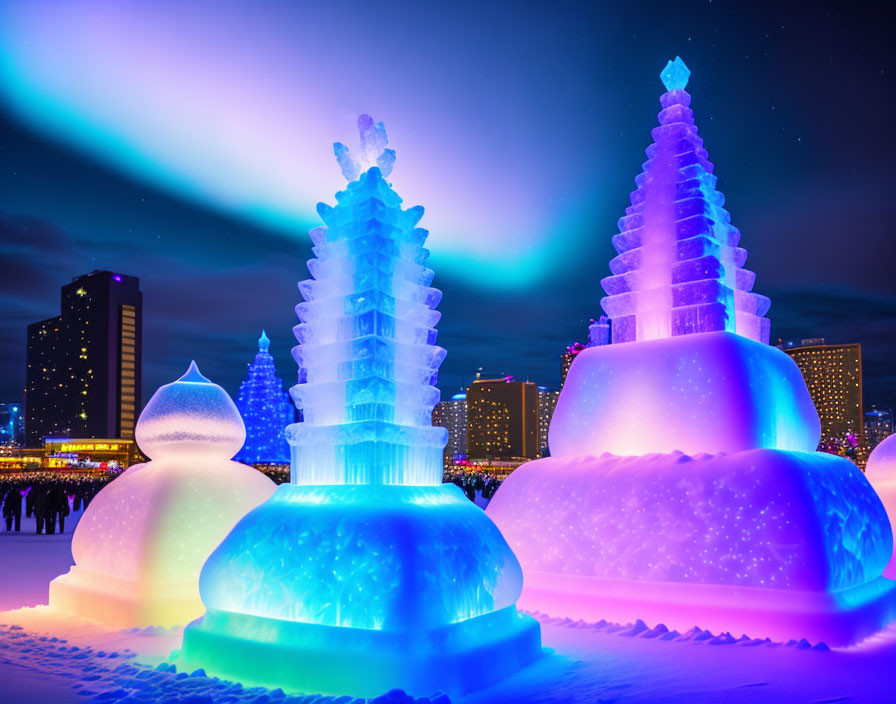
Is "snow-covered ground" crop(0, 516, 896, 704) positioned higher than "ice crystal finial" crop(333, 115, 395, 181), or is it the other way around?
"ice crystal finial" crop(333, 115, 395, 181)

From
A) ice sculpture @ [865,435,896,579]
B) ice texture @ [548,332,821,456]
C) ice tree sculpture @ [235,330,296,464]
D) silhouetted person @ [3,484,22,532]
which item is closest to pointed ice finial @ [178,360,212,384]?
ice texture @ [548,332,821,456]

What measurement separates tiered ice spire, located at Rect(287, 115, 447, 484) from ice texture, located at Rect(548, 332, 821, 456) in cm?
371

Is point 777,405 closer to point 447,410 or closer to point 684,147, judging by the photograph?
point 684,147

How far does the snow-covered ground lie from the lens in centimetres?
599

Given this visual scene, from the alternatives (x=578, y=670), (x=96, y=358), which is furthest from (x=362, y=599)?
(x=96, y=358)

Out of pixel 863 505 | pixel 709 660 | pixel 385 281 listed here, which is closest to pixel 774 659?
pixel 709 660

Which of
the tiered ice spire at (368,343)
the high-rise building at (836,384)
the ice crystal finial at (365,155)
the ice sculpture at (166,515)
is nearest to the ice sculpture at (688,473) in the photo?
the tiered ice spire at (368,343)

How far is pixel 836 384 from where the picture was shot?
292ft

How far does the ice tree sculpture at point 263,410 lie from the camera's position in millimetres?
38844

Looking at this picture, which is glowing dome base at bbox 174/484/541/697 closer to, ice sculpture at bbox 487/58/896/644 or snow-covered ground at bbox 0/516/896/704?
snow-covered ground at bbox 0/516/896/704

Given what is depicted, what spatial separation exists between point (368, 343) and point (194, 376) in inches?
184

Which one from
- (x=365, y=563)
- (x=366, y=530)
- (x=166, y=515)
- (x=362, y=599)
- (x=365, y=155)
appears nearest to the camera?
(x=362, y=599)

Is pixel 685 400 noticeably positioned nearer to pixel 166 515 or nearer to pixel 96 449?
pixel 166 515

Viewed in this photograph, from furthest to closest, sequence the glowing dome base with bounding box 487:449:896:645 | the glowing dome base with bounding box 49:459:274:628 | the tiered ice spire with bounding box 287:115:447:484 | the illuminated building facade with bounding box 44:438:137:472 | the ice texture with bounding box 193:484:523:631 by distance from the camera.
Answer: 1. the illuminated building facade with bounding box 44:438:137:472
2. the glowing dome base with bounding box 49:459:274:628
3. the glowing dome base with bounding box 487:449:896:645
4. the tiered ice spire with bounding box 287:115:447:484
5. the ice texture with bounding box 193:484:523:631
